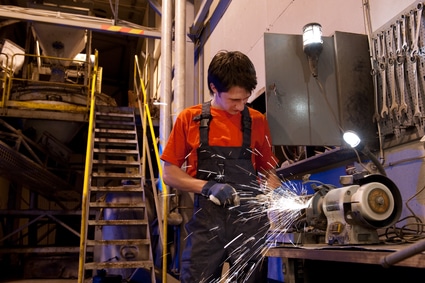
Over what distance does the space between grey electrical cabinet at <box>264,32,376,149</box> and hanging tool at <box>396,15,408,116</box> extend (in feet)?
1.23

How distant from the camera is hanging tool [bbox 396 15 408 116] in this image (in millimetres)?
2510

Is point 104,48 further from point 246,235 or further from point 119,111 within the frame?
point 246,235

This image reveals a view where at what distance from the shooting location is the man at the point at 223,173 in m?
2.21

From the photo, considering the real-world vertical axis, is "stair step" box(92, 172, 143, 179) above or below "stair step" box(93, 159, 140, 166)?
below

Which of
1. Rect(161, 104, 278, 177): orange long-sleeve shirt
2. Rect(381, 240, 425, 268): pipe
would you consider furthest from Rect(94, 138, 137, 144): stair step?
Rect(381, 240, 425, 268): pipe

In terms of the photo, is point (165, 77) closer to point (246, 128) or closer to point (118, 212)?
point (118, 212)

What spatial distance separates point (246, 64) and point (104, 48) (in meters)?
14.3

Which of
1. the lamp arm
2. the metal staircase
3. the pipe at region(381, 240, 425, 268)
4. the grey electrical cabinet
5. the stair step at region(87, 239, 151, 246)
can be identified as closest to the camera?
the pipe at region(381, 240, 425, 268)

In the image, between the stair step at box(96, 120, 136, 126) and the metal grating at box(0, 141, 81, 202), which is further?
the stair step at box(96, 120, 136, 126)

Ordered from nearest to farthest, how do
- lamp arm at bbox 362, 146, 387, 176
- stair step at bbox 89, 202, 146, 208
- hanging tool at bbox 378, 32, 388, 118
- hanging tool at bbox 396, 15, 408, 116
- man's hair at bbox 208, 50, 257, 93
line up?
lamp arm at bbox 362, 146, 387, 176
man's hair at bbox 208, 50, 257, 93
hanging tool at bbox 396, 15, 408, 116
hanging tool at bbox 378, 32, 388, 118
stair step at bbox 89, 202, 146, 208

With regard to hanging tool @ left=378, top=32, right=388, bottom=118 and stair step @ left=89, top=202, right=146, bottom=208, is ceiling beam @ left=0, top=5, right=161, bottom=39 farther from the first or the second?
hanging tool @ left=378, top=32, right=388, bottom=118

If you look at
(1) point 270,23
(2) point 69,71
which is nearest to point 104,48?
(2) point 69,71

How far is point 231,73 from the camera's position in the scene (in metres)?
2.31

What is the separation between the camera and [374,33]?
2881 millimetres
